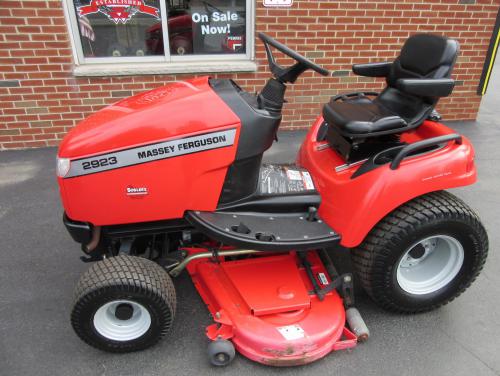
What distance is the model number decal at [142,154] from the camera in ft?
6.30

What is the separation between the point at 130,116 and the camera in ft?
6.44

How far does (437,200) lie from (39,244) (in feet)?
8.51

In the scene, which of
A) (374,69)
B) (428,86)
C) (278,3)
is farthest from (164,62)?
(428,86)

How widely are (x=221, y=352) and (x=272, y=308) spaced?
32cm

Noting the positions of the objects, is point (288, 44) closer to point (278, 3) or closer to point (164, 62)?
point (278, 3)

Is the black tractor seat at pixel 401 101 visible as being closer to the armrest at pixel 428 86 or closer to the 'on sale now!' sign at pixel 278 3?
the armrest at pixel 428 86

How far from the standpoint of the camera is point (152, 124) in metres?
1.93

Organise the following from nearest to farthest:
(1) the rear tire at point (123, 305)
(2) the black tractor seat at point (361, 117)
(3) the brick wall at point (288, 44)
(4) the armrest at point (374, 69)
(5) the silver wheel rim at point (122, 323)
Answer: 1. (1) the rear tire at point (123, 305)
2. (5) the silver wheel rim at point (122, 323)
3. (2) the black tractor seat at point (361, 117)
4. (4) the armrest at point (374, 69)
5. (3) the brick wall at point (288, 44)

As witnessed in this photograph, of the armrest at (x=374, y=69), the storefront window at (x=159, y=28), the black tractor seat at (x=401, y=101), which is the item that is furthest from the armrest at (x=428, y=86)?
Answer: the storefront window at (x=159, y=28)

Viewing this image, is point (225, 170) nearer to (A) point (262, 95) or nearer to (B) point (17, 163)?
(A) point (262, 95)

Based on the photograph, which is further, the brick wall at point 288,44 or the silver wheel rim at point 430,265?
the brick wall at point 288,44

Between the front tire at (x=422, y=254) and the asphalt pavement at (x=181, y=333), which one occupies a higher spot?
the front tire at (x=422, y=254)

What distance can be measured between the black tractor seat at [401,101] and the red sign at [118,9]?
2.39 metres

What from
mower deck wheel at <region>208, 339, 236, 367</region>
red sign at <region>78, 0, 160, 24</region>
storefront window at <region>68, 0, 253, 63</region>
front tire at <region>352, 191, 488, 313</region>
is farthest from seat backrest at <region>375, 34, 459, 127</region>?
red sign at <region>78, 0, 160, 24</region>
